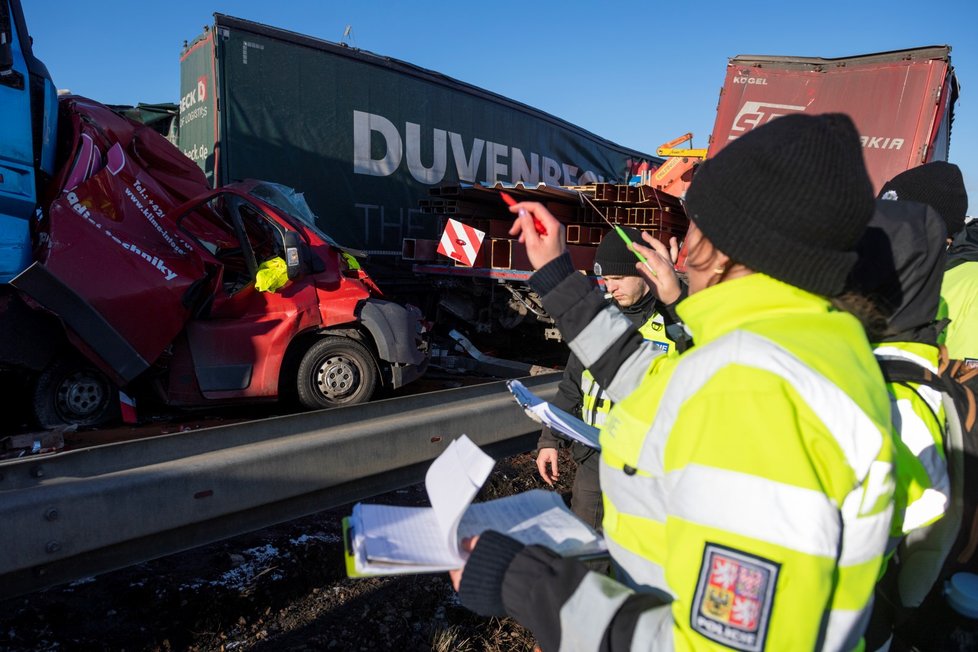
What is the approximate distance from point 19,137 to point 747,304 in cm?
542

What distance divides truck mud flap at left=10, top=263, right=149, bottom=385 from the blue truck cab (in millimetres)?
334

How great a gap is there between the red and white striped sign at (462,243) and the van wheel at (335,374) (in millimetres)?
1347

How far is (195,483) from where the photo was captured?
7.79 ft

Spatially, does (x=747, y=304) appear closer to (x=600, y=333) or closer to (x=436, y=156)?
(x=600, y=333)

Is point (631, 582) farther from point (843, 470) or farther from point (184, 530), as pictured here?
point (184, 530)

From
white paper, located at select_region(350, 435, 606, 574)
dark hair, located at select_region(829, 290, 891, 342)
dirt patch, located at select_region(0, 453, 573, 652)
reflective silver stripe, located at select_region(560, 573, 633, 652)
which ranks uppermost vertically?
dark hair, located at select_region(829, 290, 891, 342)

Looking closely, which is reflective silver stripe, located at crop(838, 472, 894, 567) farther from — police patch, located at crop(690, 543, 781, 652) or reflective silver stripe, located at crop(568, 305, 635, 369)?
reflective silver stripe, located at crop(568, 305, 635, 369)

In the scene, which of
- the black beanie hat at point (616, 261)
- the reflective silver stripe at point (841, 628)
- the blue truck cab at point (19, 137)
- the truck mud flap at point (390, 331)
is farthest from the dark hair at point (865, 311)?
the blue truck cab at point (19, 137)

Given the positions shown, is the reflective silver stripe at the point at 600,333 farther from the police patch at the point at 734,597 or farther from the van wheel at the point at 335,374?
the van wheel at the point at 335,374

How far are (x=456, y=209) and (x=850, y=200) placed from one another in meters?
8.56

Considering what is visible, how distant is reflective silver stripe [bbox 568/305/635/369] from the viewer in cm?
168

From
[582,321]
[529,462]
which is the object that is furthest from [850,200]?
[529,462]

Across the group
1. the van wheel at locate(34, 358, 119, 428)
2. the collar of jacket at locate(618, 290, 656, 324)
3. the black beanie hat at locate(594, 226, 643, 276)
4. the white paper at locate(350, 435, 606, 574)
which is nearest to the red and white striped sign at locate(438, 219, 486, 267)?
the black beanie hat at locate(594, 226, 643, 276)

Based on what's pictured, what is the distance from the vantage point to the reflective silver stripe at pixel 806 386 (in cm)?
93
